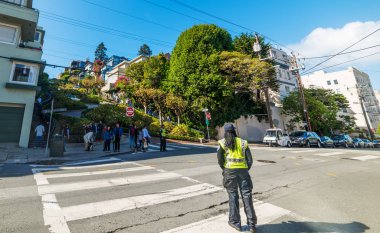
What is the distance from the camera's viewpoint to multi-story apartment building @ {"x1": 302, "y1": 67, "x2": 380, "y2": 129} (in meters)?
62.6

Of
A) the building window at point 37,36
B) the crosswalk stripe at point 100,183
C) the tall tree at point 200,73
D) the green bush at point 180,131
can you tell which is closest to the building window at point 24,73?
the crosswalk stripe at point 100,183

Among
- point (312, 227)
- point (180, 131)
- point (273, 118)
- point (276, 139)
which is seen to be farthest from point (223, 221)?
point (273, 118)

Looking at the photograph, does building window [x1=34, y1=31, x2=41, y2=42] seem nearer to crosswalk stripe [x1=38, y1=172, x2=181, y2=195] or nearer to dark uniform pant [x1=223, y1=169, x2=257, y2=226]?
crosswalk stripe [x1=38, y1=172, x2=181, y2=195]

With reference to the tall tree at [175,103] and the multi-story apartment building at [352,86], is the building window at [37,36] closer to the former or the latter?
the tall tree at [175,103]

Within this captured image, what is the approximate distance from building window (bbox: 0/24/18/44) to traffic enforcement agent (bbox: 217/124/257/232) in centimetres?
1903

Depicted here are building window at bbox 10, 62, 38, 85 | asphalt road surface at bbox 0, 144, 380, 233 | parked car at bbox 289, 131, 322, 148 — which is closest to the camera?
asphalt road surface at bbox 0, 144, 380, 233

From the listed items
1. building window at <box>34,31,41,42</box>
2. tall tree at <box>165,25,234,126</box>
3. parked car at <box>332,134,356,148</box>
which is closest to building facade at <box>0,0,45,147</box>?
building window at <box>34,31,41,42</box>

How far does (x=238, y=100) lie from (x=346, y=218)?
85.9ft

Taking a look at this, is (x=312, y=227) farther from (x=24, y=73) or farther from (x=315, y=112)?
(x=315, y=112)

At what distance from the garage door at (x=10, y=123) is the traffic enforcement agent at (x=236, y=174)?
1678 centimetres

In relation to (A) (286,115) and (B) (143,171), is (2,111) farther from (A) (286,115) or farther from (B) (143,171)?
(A) (286,115)

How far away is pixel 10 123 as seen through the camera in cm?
1432

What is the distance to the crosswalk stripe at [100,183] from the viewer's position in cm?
532

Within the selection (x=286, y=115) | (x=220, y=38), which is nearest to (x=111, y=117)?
(x=220, y=38)
